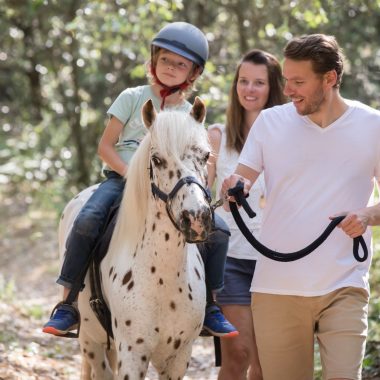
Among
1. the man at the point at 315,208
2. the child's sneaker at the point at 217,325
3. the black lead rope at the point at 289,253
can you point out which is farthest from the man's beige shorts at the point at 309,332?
the child's sneaker at the point at 217,325

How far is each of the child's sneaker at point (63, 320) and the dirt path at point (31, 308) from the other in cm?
112

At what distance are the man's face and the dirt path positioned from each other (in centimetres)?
313

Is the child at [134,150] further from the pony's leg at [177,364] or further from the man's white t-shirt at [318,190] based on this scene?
the man's white t-shirt at [318,190]

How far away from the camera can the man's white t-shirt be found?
3.73m

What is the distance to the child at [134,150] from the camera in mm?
4543

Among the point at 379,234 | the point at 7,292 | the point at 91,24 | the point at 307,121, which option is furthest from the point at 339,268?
the point at 91,24

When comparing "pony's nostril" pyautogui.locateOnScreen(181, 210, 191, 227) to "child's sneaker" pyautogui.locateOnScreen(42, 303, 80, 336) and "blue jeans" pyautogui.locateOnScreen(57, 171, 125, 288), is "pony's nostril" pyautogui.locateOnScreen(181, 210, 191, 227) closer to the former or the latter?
"blue jeans" pyautogui.locateOnScreen(57, 171, 125, 288)

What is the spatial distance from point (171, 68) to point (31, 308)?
5393 millimetres

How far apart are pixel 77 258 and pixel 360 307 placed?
70.5 inches

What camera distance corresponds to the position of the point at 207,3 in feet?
40.0

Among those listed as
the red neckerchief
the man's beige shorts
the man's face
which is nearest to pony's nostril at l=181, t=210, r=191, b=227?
the man's beige shorts

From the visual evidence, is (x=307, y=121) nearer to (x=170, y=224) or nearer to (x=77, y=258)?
(x=170, y=224)

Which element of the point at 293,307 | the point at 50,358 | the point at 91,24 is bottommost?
the point at 50,358

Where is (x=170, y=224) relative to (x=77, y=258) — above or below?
above
